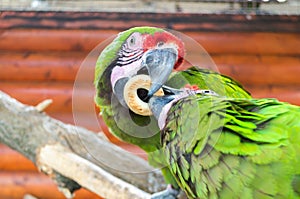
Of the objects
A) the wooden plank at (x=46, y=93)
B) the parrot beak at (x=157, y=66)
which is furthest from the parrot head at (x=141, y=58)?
the wooden plank at (x=46, y=93)

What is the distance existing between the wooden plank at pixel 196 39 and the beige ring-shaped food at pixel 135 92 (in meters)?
0.83

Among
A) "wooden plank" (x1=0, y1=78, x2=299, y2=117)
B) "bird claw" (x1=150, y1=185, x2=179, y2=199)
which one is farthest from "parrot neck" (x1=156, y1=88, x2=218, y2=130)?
"wooden plank" (x1=0, y1=78, x2=299, y2=117)

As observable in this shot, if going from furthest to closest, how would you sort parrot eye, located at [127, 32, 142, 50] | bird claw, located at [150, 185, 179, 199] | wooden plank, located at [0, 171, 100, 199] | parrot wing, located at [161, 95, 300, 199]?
wooden plank, located at [0, 171, 100, 199] → bird claw, located at [150, 185, 179, 199] → parrot eye, located at [127, 32, 142, 50] → parrot wing, located at [161, 95, 300, 199]

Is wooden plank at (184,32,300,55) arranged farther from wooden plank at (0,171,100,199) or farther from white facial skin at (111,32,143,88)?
white facial skin at (111,32,143,88)

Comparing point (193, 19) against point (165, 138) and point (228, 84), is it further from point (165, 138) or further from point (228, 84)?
point (165, 138)

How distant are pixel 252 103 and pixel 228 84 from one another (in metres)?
0.21

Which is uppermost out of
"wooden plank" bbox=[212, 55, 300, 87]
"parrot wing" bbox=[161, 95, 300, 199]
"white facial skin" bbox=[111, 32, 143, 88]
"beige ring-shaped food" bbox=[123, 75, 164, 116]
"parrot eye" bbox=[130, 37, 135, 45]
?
"parrot eye" bbox=[130, 37, 135, 45]

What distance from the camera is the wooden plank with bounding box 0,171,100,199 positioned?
4.15 feet

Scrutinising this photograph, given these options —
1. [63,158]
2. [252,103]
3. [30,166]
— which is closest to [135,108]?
[252,103]

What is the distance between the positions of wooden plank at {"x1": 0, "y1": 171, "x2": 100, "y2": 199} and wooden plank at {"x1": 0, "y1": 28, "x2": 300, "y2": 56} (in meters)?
0.40

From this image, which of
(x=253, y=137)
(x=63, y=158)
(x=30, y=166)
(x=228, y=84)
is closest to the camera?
(x=253, y=137)

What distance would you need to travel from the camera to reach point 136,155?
39.8 inches

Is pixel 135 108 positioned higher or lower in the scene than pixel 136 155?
higher

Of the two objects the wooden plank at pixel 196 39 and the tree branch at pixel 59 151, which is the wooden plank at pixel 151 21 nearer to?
the wooden plank at pixel 196 39
